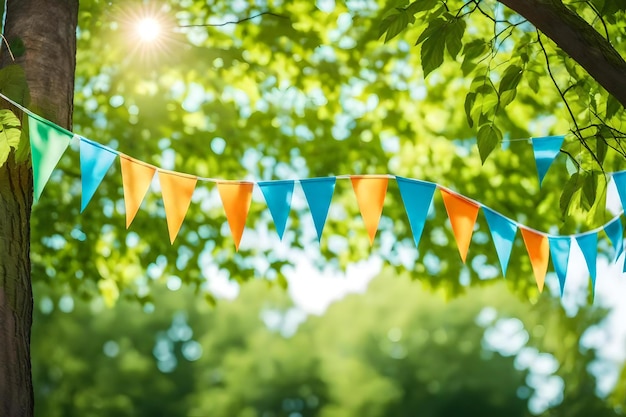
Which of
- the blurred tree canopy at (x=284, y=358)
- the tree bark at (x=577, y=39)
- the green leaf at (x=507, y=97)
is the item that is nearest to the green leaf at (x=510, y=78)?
the green leaf at (x=507, y=97)

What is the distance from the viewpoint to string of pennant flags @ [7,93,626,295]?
3072 millimetres

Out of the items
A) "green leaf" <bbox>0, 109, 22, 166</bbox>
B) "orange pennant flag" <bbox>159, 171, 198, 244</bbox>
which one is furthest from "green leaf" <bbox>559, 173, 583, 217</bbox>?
"green leaf" <bbox>0, 109, 22, 166</bbox>

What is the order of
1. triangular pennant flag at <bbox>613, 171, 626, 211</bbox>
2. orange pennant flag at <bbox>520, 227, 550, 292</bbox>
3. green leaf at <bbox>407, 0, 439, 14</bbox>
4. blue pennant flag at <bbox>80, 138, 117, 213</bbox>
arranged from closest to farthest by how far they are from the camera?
1. green leaf at <bbox>407, 0, 439, 14</bbox>
2. blue pennant flag at <bbox>80, 138, 117, 213</bbox>
3. triangular pennant flag at <bbox>613, 171, 626, 211</bbox>
4. orange pennant flag at <bbox>520, 227, 550, 292</bbox>

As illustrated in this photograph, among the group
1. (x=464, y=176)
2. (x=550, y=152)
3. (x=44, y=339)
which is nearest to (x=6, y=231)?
(x=550, y=152)

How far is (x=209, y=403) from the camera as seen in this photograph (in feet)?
65.3

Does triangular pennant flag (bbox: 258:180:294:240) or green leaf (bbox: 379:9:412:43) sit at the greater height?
green leaf (bbox: 379:9:412:43)

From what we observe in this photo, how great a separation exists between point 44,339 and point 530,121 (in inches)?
583

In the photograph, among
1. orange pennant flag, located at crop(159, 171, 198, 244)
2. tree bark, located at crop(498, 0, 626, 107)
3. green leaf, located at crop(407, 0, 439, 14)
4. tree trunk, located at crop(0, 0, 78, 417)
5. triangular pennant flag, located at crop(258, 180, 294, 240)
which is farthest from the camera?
triangular pennant flag, located at crop(258, 180, 294, 240)

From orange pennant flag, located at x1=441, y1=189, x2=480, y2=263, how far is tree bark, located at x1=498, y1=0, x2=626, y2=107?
144 centimetres

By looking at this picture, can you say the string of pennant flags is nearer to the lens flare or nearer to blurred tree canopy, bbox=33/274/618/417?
the lens flare

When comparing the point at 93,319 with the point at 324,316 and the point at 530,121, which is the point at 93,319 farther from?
the point at 530,121

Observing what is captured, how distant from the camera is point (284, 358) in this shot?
2077cm

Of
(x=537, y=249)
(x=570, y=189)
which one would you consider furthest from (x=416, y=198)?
(x=537, y=249)

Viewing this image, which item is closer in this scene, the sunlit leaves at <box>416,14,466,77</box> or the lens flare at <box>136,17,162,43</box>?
the sunlit leaves at <box>416,14,466,77</box>
